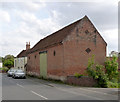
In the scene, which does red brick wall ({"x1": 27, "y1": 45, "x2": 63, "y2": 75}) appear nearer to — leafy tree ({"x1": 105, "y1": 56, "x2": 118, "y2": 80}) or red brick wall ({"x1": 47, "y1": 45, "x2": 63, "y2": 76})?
red brick wall ({"x1": 47, "y1": 45, "x2": 63, "y2": 76})

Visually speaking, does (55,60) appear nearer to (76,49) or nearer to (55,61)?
(55,61)

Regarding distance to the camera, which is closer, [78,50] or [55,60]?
[78,50]

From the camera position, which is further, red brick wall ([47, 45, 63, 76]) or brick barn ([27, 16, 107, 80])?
red brick wall ([47, 45, 63, 76])

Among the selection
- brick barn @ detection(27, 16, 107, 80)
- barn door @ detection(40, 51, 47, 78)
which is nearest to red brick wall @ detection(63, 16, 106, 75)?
brick barn @ detection(27, 16, 107, 80)

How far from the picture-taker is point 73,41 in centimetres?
2498

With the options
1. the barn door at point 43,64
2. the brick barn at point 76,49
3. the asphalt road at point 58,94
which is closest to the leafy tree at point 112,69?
the brick barn at point 76,49

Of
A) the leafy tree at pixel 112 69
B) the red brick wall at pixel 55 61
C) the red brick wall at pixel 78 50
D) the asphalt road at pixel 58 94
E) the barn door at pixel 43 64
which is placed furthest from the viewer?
the barn door at pixel 43 64

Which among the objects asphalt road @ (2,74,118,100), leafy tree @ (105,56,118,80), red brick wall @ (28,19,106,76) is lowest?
asphalt road @ (2,74,118,100)

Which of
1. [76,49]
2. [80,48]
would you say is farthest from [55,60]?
[80,48]

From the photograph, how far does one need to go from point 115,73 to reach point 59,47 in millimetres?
8247

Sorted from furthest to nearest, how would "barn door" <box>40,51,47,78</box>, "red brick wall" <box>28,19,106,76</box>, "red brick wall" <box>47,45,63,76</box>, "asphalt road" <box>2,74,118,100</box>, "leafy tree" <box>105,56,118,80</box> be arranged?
"barn door" <box>40,51,47,78</box> → "leafy tree" <box>105,56,118,80</box> → "red brick wall" <box>47,45,63,76</box> → "red brick wall" <box>28,19,106,76</box> → "asphalt road" <box>2,74,118,100</box>

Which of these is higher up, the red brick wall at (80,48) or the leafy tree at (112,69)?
the red brick wall at (80,48)

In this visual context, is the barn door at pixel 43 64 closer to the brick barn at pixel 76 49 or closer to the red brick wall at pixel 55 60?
the red brick wall at pixel 55 60

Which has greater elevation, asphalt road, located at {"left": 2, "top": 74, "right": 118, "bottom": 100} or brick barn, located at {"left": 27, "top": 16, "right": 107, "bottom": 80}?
brick barn, located at {"left": 27, "top": 16, "right": 107, "bottom": 80}
